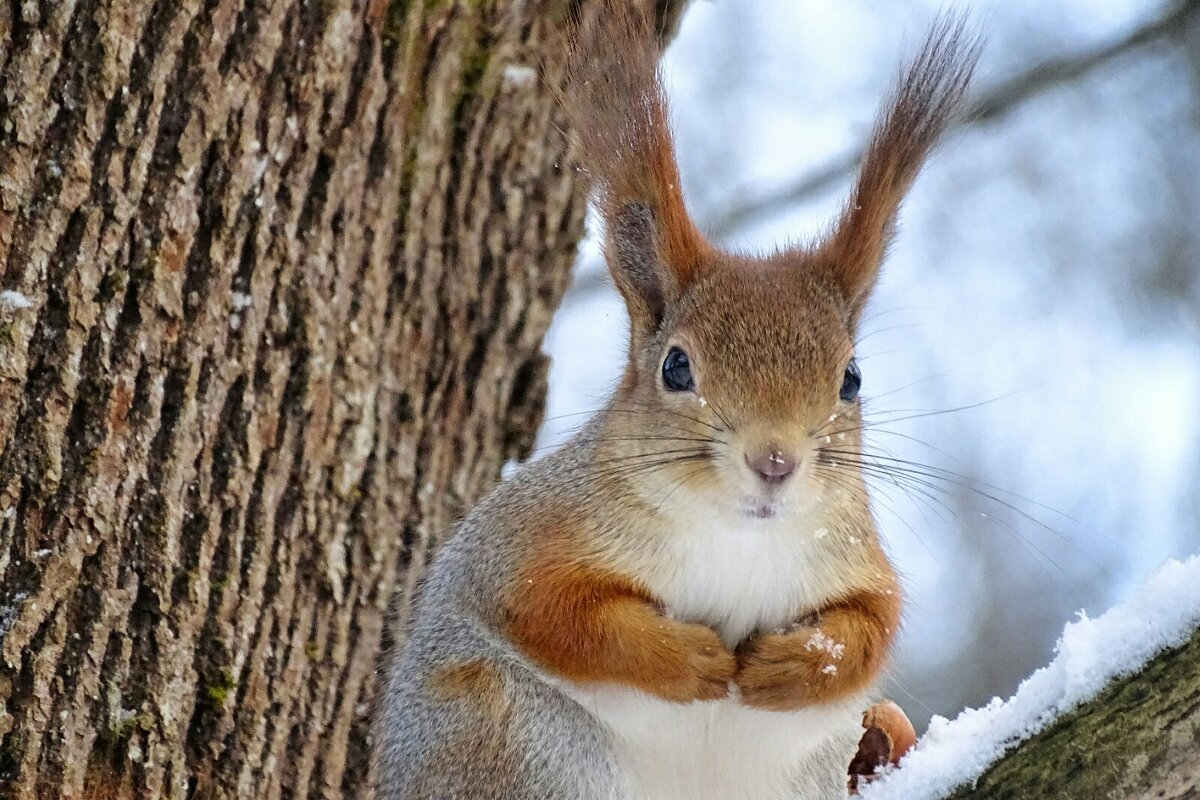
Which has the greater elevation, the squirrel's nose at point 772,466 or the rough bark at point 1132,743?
the squirrel's nose at point 772,466

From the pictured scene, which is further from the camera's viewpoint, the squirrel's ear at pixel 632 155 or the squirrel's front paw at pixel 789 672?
the squirrel's ear at pixel 632 155

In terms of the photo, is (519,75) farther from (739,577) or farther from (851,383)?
(739,577)

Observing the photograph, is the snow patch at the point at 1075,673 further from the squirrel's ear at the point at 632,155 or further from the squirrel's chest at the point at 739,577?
the squirrel's ear at the point at 632,155

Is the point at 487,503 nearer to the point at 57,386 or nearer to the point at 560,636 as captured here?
the point at 560,636

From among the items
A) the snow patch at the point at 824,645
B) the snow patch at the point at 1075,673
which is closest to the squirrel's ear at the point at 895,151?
the snow patch at the point at 824,645

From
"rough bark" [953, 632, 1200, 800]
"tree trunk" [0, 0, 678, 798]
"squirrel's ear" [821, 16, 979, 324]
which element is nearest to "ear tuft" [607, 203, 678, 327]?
"squirrel's ear" [821, 16, 979, 324]

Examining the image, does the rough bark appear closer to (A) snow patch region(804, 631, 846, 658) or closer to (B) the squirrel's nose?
(A) snow patch region(804, 631, 846, 658)
